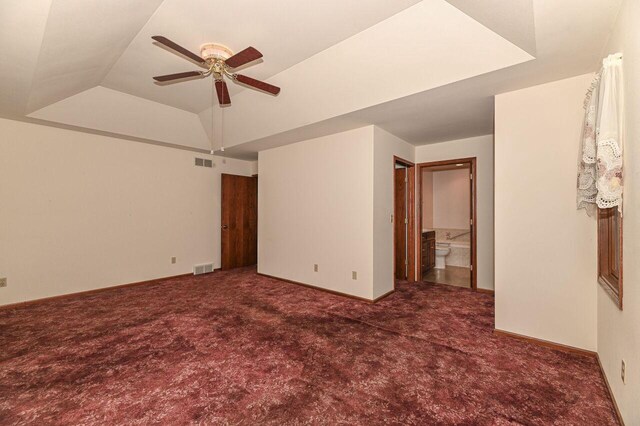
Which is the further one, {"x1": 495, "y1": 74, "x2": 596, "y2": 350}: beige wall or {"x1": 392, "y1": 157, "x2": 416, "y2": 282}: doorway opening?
{"x1": 392, "y1": 157, "x2": 416, "y2": 282}: doorway opening

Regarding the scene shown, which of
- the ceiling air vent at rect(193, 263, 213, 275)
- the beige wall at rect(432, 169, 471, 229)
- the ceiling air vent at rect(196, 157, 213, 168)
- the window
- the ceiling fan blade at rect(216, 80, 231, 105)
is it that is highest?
the ceiling fan blade at rect(216, 80, 231, 105)

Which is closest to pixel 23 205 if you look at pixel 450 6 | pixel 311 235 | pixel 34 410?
pixel 34 410

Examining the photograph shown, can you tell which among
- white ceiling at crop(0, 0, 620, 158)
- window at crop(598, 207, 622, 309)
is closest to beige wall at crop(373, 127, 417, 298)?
white ceiling at crop(0, 0, 620, 158)

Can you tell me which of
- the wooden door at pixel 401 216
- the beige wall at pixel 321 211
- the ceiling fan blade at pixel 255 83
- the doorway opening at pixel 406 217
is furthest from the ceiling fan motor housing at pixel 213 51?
the wooden door at pixel 401 216

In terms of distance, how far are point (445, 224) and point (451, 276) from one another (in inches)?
70.5

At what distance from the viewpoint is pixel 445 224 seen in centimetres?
656

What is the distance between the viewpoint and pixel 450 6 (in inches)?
79.3

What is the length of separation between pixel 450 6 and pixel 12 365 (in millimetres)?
4551

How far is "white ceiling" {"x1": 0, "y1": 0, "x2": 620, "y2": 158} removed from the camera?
5.97 ft

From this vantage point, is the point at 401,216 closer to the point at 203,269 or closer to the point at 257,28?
the point at 257,28

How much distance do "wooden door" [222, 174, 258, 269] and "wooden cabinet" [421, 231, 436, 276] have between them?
12.5 feet

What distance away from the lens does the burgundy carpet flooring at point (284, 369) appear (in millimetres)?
1631

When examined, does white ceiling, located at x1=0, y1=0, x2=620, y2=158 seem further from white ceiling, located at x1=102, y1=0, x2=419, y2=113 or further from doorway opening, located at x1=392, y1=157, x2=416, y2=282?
doorway opening, located at x1=392, y1=157, x2=416, y2=282

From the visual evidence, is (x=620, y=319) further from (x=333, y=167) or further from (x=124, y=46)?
(x=124, y=46)
